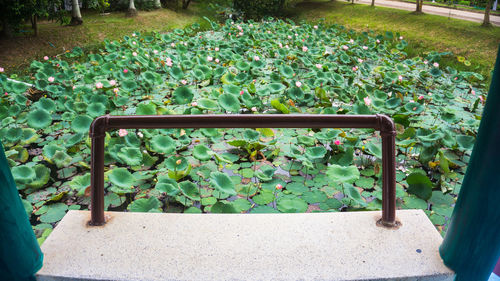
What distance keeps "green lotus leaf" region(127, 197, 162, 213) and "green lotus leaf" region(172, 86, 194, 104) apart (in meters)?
1.55

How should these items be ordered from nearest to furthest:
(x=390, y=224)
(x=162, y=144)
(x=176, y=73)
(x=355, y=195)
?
(x=390, y=224)
(x=355, y=195)
(x=162, y=144)
(x=176, y=73)

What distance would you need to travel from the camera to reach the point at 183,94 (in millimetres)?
3371

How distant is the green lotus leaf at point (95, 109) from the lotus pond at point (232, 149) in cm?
1

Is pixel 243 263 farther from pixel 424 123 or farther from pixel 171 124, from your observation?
pixel 424 123

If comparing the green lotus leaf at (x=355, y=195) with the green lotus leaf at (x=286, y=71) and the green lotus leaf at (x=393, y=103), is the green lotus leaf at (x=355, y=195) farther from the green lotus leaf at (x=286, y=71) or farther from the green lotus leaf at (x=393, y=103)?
the green lotus leaf at (x=286, y=71)

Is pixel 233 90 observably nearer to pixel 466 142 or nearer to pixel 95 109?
pixel 95 109

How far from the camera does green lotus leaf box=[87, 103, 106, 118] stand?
2.95 meters

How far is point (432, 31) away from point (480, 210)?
712 centimetres

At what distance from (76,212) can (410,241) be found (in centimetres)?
155

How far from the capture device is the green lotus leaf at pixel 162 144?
8.08 ft

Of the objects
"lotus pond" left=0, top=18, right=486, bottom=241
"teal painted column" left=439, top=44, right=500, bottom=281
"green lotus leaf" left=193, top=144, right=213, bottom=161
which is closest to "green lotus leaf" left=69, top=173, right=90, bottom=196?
"lotus pond" left=0, top=18, right=486, bottom=241

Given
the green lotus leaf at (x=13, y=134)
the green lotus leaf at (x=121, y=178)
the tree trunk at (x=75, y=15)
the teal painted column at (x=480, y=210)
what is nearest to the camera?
the teal painted column at (x=480, y=210)

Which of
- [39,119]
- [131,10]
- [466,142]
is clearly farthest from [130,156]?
[131,10]

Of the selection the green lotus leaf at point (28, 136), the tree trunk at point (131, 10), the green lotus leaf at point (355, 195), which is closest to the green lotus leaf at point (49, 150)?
the green lotus leaf at point (28, 136)
